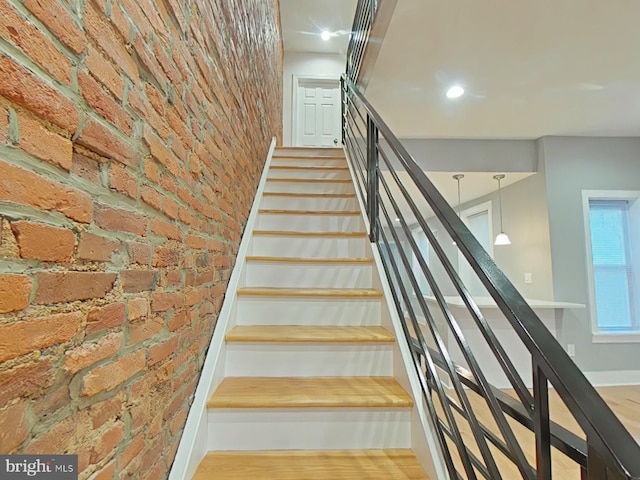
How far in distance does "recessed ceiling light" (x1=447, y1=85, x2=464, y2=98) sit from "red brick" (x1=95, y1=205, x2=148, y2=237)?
309 centimetres

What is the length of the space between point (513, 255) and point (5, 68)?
16.8 feet

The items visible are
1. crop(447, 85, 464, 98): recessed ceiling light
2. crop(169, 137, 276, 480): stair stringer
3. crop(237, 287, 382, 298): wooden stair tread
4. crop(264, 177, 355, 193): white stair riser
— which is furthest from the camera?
crop(447, 85, 464, 98): recessed ceiling light

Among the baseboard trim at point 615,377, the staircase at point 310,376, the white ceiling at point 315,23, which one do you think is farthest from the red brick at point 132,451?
the white ceiling at point 315,23

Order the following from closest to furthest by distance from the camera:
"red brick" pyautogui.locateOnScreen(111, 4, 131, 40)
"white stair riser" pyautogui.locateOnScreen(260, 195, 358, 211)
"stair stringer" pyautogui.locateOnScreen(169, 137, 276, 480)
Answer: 1. "red brick" pyautogui.locateOnScreen(111, 4, 131, 40)
2. "stair stringer" pyautogui.locateOnScreen(169, 137, 276, 480)
3. "white stair riser" pyautogui.locateOnScreen(260, 195, 358, 211)

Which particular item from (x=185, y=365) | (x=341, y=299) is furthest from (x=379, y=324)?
(x=185, y=365)

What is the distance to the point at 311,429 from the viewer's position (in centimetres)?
125

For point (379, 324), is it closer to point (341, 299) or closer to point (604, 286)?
point (341, 299)

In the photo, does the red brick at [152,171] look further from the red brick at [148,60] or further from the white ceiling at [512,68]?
the white ceiling at [512,68]

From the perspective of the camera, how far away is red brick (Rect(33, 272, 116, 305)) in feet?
1.72

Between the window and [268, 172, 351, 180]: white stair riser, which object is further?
the window

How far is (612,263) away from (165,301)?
4961 mm

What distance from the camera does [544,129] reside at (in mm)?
3777

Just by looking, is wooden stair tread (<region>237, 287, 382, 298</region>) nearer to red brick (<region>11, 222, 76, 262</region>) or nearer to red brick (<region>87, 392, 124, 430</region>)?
red brick (<region>87, 392, 124, 430</region>)

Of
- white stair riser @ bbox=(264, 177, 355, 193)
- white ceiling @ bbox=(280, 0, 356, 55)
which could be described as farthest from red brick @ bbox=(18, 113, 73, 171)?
white ceiling @ bbox=(280, 0, 356, 55)
